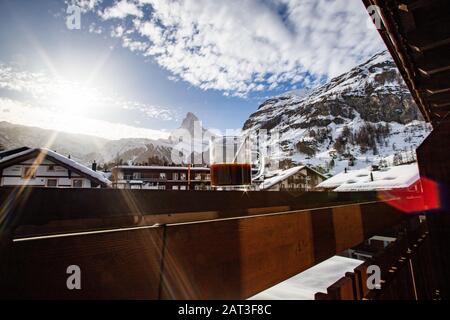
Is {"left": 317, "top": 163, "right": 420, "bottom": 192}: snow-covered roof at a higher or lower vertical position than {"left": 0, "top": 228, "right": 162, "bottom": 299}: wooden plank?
higher

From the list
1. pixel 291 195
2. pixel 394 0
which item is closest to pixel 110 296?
pixel 291 195

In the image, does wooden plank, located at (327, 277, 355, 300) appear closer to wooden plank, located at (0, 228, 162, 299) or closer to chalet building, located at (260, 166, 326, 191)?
wooden plank, located at (0, 228, 162, 299)

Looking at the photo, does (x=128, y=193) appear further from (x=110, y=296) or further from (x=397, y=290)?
(x=397, y=290)

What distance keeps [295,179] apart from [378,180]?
405 inches

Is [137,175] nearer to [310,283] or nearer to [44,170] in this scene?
[44,170]

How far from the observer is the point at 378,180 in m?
20.9

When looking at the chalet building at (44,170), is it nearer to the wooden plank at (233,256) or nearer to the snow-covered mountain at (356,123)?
the wooden plank at (233,256)

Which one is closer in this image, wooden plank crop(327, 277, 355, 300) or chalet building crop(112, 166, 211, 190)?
wooden plank crop(327, 277, 355, 300)

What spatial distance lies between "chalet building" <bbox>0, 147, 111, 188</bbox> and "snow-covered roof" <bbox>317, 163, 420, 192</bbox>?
19.3 metres

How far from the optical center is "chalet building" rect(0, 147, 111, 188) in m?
16.0

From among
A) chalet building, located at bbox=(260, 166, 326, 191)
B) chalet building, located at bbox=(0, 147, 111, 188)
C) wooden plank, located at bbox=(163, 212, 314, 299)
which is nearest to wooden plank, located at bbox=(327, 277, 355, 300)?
wooden plank, located at bbox=(163, 212, 314, 299)

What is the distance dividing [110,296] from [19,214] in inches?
22.9

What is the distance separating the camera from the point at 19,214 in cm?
71

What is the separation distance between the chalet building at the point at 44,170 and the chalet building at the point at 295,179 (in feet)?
53.0
